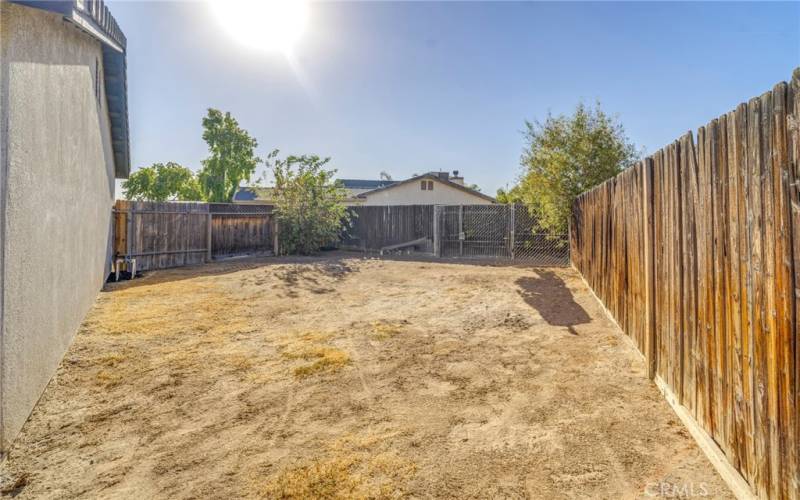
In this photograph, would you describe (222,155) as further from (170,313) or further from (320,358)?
(320,358)

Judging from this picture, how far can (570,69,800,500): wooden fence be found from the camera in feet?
5.51

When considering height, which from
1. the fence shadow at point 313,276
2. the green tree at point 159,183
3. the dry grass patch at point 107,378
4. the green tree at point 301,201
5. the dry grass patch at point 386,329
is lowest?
the dry grass patch at point 107,378

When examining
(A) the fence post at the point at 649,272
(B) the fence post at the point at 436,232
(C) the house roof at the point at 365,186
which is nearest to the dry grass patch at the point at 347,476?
(A) the fence post at the point at 649,272

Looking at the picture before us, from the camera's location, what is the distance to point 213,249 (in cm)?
1384

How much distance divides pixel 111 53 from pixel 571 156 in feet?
36.1

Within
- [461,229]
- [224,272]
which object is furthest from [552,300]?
[224,272]

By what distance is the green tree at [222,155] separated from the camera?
29641 mm

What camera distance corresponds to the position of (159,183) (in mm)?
29406

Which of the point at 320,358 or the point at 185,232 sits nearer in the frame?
the point at 320,358

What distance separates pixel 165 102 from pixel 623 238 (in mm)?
12253

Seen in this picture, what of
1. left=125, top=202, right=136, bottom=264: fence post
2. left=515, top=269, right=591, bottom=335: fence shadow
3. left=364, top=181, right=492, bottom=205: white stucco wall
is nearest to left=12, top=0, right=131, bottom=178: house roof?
left=125, top=202, right=136, bottom=264: fence post

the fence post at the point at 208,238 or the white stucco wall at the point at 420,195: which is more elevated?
the white stucco wall at the point at 420,195

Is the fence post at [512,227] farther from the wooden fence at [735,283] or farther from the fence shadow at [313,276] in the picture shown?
the wooden fence at [735,283]

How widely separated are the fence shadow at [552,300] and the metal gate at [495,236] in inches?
140
